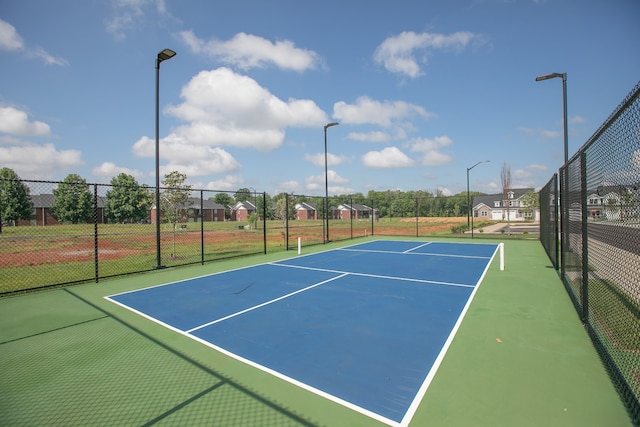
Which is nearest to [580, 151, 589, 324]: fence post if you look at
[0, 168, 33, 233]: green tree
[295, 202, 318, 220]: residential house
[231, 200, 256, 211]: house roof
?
[0, 168, 33, 233]: green tree

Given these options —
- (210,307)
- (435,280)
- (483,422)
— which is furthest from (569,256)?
(210,307)

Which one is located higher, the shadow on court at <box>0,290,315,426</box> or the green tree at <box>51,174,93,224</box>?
the green tree at <box>51,174,93,224</box>

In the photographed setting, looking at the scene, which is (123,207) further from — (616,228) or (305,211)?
(616,228)

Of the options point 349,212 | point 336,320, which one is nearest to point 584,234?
point 336,320

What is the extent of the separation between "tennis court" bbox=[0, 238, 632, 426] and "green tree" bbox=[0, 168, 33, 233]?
14.9 feet

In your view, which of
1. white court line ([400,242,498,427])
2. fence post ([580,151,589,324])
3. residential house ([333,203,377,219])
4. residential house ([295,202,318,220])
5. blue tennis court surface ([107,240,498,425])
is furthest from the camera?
residential house ([333,203,377,219])

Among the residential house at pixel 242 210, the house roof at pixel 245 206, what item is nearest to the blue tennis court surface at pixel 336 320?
the residential house at pixel 242 210

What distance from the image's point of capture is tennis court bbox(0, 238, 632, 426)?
3145mm

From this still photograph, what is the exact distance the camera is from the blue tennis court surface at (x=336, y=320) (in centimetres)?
366

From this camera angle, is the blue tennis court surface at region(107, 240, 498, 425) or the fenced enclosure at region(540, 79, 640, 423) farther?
the blue tennis court surface at region(107, 240, 498, 425)

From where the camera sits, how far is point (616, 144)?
3.67m

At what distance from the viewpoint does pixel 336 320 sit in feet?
18.6

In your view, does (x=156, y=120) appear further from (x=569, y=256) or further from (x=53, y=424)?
(x=569, y=256)

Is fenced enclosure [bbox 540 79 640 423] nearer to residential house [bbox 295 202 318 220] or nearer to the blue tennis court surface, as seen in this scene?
the blue tennis court surface
